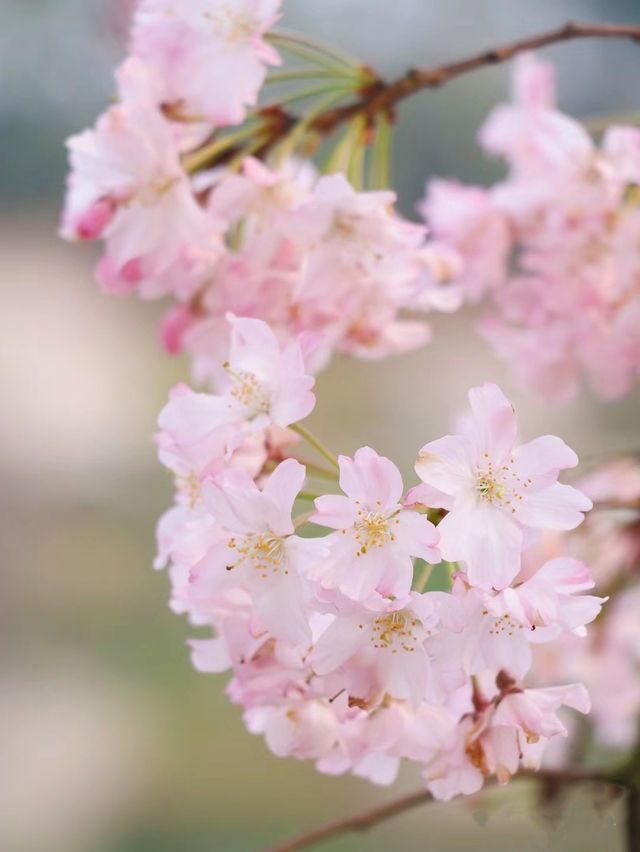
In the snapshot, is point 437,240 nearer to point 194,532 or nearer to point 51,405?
point 194,532

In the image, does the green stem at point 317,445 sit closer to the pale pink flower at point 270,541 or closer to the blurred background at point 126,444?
the pale pink flower at point 270,541

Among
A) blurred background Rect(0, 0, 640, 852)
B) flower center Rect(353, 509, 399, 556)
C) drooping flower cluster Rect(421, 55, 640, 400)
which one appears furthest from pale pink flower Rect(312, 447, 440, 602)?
blurred background Rect(0, 0, 640, 852)

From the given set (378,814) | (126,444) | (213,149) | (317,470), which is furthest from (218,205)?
(126,444)

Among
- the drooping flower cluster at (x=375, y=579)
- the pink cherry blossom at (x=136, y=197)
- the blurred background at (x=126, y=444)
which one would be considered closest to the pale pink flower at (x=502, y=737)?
the drooping flower cluster at (x=375, y=579)

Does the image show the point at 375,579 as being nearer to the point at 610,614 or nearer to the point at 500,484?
the point at 500,484

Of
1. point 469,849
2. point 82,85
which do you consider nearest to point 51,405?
point 82,85

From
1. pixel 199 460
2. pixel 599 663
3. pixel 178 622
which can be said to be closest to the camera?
pixel 199 460

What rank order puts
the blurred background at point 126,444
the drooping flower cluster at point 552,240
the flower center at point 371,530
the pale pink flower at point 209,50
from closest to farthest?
the flower center at point 371,530, the pale pink flower at point 209,50, the drooping flower cluster at point 552,240, the blurred background at point 126,444
